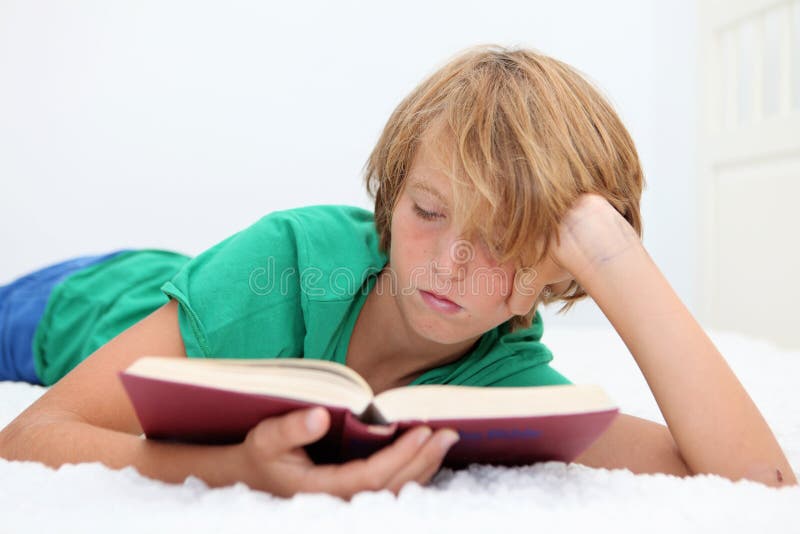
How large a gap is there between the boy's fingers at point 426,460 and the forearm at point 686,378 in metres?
0.26

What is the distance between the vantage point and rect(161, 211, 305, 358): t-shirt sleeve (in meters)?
0.79

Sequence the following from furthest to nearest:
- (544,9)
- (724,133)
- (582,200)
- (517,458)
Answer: (544,9), (724,133), (582,200), (517,458)

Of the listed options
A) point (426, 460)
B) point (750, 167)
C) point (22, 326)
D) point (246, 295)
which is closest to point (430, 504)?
point (426, 460)

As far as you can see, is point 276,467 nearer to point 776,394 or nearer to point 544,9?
point 776,394

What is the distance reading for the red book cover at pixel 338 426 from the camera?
0.48 metres

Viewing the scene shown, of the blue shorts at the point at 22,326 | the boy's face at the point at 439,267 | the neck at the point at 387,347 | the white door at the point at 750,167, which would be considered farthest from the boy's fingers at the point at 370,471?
the white door at the point at 750,167

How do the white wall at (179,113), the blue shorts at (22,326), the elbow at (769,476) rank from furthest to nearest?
the white wall at (179,113)
the blue shorts at (22,326)
the elbow at (769,476)

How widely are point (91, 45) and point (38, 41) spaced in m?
0.15

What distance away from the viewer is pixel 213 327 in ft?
2.59

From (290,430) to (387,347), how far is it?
0.48 meters

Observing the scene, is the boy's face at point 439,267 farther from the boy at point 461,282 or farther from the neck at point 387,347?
the neck at point 387,347

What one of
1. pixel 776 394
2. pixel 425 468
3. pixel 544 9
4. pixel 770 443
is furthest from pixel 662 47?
pixel 425 468

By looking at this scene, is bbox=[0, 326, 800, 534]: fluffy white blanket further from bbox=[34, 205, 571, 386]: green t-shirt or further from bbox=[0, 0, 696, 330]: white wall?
bbox=[0, 0, 696, 330]: white wall

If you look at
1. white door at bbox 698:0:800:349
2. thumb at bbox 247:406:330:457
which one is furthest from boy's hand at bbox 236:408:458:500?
white door at bbox 698:0:800:349
